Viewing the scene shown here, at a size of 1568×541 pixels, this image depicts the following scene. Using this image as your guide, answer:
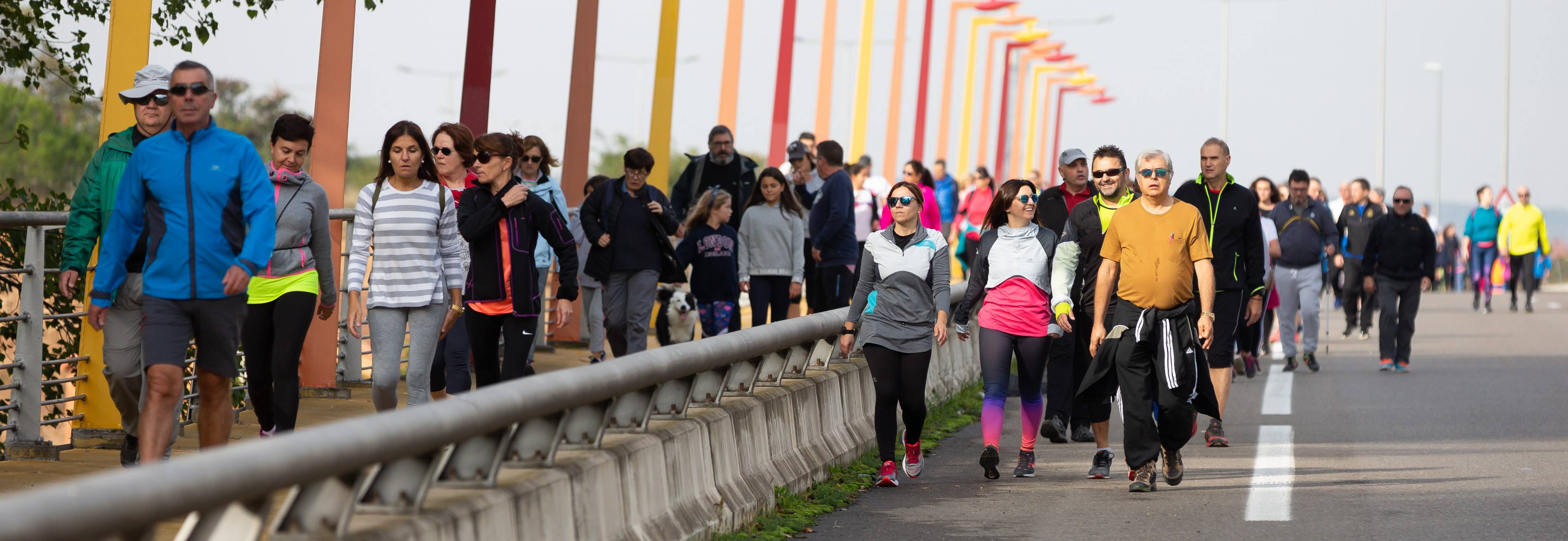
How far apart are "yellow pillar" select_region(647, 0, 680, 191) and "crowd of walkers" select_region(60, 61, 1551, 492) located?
20.5ft

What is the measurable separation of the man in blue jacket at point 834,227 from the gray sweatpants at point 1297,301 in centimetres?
526

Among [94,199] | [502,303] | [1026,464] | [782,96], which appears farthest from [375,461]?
[782,96]

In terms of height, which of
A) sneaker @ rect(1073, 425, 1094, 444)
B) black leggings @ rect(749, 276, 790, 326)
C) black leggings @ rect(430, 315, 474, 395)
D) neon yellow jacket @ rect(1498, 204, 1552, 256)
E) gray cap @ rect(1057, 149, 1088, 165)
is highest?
neon yellow jacket @ rect(1498, 204, 1552, 256)

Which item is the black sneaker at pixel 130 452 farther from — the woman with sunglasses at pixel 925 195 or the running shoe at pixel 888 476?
the woman with sunglasses at pixel 925 195

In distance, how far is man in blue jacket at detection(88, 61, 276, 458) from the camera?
6707 millimetres

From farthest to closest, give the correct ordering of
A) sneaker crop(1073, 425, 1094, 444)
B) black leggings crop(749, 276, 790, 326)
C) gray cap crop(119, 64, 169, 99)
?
1. black leggings crop(749, 276, 790, 326)
2. sneaker crop(1073, 425, 1094, 444)
3. gray cap crop(119, 64, 169, 99)

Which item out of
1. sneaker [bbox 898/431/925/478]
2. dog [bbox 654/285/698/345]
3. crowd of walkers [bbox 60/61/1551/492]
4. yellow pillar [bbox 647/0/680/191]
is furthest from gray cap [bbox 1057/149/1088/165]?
yellow pillar [bbox 647/0/680/191]

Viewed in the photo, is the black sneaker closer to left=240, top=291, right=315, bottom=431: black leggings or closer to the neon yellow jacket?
left=240, top=291, right=315, bottom=431: black leggings

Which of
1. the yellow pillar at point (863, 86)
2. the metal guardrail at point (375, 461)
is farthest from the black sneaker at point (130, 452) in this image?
the yellow pillar at point (863, 86)

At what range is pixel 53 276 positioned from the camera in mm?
11141

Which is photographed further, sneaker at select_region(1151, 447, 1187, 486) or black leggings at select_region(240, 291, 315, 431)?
sneaker at select_region(1151, 447, 1187, 486)

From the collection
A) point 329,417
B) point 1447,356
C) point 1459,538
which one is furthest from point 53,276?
point 1447,356

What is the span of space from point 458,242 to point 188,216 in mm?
1832

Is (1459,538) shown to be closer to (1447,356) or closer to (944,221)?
(1447,356)
